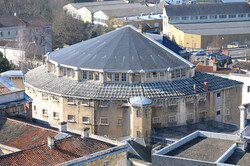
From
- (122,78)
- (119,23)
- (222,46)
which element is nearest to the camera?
(122,78)

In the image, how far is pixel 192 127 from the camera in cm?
7288

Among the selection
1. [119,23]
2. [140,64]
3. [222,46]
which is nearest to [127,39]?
[140,64]

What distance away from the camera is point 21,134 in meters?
56.4

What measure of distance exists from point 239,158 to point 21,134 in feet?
62.8

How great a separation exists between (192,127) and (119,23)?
83.5 metres

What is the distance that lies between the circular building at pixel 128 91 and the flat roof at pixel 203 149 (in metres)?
18.1

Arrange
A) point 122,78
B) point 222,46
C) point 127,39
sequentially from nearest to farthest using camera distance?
1. point 122,78
2. point 127,39
3. point 222,46

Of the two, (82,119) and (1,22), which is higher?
(1,22)

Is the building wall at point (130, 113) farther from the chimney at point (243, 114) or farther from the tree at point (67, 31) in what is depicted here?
Result: the tree at point (67, 31)

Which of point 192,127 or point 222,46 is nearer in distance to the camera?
point 192,127

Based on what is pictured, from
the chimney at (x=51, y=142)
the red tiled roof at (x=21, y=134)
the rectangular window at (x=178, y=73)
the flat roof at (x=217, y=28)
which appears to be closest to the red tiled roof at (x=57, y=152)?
the chimney at (x=51, y=142)

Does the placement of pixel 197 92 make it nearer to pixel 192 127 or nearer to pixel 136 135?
pixel 192 127

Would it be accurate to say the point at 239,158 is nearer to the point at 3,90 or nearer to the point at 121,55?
the point at 3,90

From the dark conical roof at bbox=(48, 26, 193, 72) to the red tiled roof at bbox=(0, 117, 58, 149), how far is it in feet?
58.1
